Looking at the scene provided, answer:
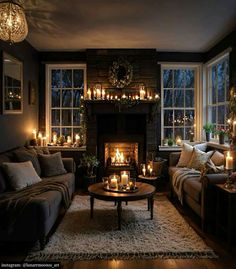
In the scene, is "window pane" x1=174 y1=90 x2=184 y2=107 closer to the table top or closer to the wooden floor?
the table top

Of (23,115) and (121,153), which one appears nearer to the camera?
(23,115)

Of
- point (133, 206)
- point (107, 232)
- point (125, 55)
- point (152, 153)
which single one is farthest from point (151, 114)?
point (107, 232)

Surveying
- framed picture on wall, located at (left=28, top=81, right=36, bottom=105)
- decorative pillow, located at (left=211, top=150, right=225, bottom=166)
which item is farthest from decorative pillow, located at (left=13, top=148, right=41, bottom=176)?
decorative pillow, located at (left=211, top=150, right=225, bottom=166)

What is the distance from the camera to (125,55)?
20.7 feet

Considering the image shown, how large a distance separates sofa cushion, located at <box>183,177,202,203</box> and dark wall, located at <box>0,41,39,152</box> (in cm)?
277

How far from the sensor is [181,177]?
485 cm

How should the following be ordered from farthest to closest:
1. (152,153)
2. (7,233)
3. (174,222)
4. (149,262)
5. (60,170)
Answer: (152,153) → (60,170) → (174,222) → (7,233) → (149,262)

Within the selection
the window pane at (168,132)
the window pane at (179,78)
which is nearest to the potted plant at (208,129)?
the window pane at (168,132)

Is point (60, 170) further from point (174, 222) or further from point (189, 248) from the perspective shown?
point (189, 248)

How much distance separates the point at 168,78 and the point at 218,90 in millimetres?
1155

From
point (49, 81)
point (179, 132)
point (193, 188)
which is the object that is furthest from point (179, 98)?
point (193, 188)

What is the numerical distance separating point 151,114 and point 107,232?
9.95 feet

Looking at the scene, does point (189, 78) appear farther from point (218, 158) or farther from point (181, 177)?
point (181, 177)

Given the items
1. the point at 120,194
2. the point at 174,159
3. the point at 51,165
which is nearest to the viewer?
the point at 120,194
